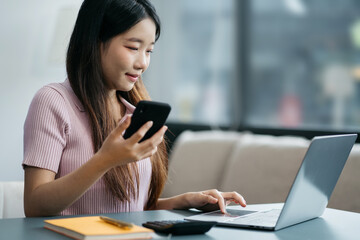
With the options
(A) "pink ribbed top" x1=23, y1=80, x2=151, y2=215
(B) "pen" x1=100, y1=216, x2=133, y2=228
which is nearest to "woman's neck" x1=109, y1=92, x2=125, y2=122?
(A) "pink ribbed top" x1=23, y1=80, x2=151, y2=215

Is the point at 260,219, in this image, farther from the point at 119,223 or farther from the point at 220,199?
the point at 119,223

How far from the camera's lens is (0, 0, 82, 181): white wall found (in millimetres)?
3236

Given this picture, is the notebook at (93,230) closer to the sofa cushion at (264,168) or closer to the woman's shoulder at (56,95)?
the woman's shoulder at (56,95)

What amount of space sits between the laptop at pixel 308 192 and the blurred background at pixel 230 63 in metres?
1.94

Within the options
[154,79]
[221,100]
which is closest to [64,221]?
[221,100]

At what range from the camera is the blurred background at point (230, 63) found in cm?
331

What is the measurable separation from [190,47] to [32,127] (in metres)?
3.11

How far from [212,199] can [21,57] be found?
86.5 inches

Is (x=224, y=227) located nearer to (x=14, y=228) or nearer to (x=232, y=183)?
(x=14, y=228)

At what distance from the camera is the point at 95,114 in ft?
5.05

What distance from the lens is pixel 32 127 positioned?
1407mm

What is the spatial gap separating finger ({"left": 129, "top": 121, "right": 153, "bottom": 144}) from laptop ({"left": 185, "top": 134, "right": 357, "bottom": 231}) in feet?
1.06

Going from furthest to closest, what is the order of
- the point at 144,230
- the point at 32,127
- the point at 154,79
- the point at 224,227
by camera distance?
1. the point at 154,79
2. the point at 32,127
3. the point at 224,227
4. the point at 144,230

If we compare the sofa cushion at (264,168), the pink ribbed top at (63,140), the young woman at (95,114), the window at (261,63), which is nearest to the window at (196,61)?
the window at (261,63)
